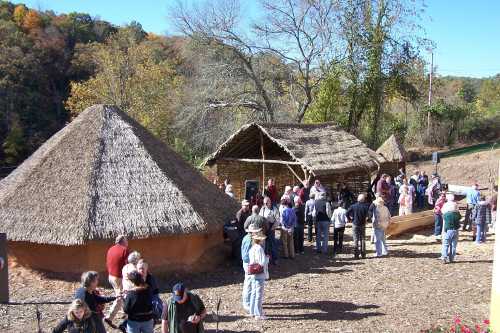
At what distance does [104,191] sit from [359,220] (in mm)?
6018

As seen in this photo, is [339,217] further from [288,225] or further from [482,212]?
[482,212]

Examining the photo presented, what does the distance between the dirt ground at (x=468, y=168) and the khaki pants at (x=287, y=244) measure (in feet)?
59.6

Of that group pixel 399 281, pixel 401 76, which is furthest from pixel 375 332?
pixel 401 76

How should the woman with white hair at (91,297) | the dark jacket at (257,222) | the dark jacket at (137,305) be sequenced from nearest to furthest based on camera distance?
the woman with white hair at (91,297), the dark jacket at (137,305), the dark jacket at (257,222)

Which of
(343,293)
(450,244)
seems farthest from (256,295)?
(450,244)

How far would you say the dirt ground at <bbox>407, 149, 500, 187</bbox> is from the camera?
2984 cm

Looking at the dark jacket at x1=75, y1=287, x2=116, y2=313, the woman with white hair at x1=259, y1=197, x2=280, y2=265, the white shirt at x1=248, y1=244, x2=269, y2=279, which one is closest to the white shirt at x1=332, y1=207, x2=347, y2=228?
the woman with white hair at x1=259, y1=197, x2=280, y2=265

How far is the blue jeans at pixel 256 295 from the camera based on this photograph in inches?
343

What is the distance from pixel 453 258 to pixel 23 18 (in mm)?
49880

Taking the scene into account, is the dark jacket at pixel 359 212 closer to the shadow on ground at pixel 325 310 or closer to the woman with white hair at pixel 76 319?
the shadow on ground at pixel 325 310

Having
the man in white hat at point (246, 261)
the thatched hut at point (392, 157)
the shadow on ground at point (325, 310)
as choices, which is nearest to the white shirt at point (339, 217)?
the shadow on ground at point (325, 310)

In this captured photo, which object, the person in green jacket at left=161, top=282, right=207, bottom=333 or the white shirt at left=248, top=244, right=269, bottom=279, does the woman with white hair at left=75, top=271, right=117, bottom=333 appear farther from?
the white shirt at left=248, top=244, right=269, bottom=279

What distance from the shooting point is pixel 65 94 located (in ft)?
157

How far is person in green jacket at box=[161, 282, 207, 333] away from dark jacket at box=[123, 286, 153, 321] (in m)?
0.30
